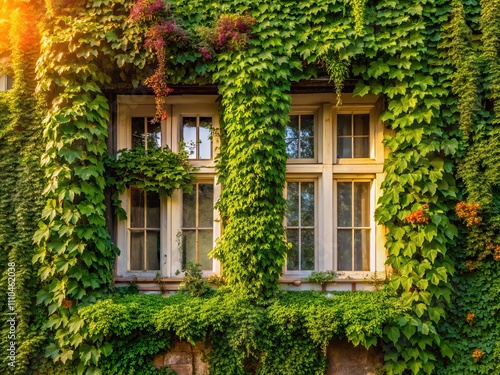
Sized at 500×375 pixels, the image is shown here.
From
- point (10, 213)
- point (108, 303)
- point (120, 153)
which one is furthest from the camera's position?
point (120, 153)

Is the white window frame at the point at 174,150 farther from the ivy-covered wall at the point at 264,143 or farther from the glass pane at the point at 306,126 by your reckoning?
the glass pane at the point at 306,126

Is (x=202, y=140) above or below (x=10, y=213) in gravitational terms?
above

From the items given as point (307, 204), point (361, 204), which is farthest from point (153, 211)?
point (361, 204)

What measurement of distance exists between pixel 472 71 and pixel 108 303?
467 cm

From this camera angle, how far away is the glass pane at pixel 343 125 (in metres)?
5.69

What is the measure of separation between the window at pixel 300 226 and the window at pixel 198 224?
953 mm

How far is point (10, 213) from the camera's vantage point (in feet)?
17.0

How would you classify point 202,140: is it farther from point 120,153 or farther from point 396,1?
point 396,1

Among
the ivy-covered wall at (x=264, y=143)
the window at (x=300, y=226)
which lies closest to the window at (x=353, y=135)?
the ivy-covered wall at (x=264, y=143)

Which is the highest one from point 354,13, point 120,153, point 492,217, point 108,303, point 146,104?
point 354,13

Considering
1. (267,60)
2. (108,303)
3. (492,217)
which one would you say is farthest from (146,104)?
(492,217)

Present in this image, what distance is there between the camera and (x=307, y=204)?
5.62m

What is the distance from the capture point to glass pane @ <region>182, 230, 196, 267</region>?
219 inches

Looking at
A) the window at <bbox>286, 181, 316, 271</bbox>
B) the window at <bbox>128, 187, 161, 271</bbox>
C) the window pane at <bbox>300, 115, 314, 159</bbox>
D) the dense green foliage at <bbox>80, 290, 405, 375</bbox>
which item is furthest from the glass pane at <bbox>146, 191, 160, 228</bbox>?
the window pane at <bbox>300, 115, 314, 159</bbox>
